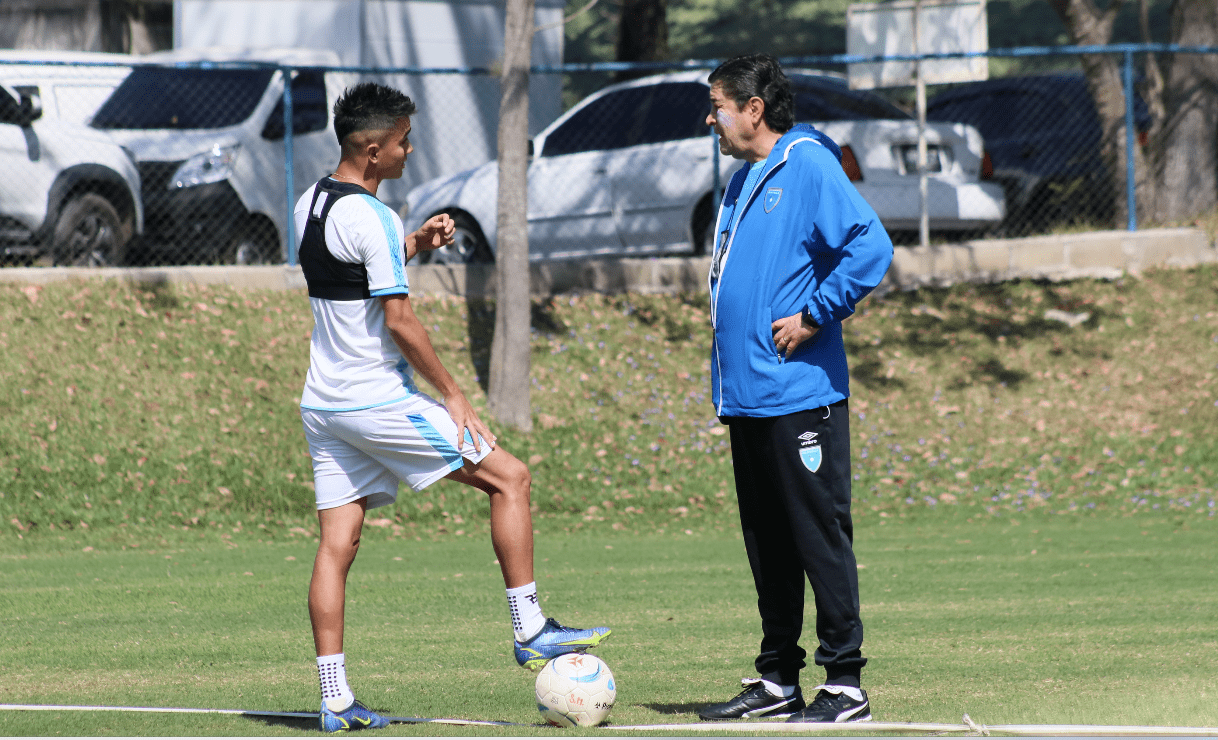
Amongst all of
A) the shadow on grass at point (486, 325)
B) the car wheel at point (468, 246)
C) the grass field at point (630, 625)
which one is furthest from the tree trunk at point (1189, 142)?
the car wheel at point (468, 246)

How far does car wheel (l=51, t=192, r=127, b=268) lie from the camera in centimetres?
1225

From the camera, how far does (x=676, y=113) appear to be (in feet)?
44.6

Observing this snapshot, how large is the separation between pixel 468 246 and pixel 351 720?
31.9ft

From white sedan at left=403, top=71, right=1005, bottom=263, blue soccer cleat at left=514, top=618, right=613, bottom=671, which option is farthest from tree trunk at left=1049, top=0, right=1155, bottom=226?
blue soccer cleat at left=514, top=618, right=613, bottom=671

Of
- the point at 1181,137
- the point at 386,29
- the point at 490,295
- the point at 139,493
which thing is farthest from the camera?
the point at 386,29

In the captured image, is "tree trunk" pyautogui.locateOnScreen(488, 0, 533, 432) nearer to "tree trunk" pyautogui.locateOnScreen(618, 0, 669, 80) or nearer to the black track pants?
the black track pants

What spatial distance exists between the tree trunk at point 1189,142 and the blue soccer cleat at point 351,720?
12453 millimetres

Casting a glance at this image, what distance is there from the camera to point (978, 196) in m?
13.6

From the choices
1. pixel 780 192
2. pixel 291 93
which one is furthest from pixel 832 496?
pixel 291 93

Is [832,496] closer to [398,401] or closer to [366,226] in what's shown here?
[398,401]

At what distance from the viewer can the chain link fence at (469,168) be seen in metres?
12.6

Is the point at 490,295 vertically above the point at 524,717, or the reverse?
the point at 490,295

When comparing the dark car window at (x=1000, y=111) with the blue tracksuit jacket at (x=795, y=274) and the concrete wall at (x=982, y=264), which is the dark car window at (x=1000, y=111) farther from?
the blue tracksuit jacket at (x=795, y=274)

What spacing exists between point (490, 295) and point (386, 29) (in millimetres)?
4292
